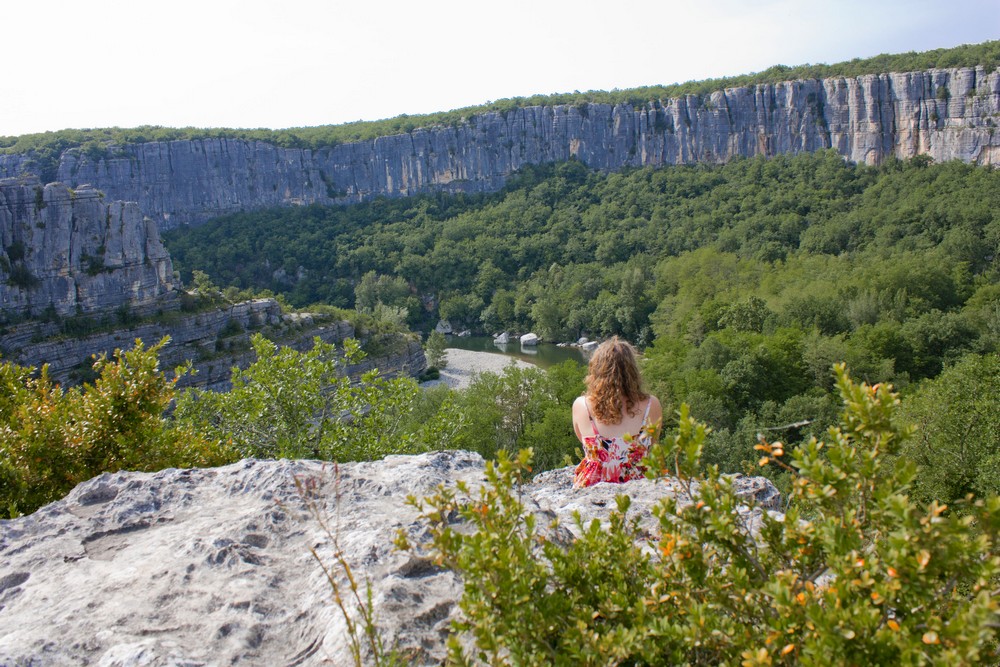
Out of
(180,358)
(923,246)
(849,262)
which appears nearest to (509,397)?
(180,358)

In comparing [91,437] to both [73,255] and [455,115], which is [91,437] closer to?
[73,255]

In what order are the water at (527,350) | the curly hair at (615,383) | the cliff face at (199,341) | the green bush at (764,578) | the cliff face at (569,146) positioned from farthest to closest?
the cliff face at (569,146)
the water at (527,350)
the cliff face at (199,341)
the curly hair at (615,383)
the green bush at (764,578)

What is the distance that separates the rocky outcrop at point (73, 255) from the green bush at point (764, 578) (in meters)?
29.0

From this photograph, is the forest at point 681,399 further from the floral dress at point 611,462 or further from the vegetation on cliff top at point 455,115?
the vegetation on cliff top at point 455,115

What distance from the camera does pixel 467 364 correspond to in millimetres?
39531

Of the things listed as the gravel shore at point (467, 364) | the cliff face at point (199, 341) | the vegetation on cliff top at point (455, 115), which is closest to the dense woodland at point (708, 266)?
the gravel shore at point (467, 364)

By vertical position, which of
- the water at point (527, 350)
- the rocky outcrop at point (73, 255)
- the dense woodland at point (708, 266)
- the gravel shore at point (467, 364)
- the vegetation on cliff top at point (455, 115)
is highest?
the vegetation on cliff top at point (455, 115)

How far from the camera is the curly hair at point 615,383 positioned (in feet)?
12.6

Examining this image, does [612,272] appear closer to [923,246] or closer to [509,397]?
[923,246]

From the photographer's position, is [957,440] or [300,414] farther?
[957,440]

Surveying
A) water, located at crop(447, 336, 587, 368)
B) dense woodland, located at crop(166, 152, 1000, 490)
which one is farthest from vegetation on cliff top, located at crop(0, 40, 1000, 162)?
water, located at crop(447, 336, 587, 368)

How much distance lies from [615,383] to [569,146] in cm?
6973

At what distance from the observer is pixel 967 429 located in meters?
12.6

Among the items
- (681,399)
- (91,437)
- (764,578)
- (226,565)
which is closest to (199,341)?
(681,399)
